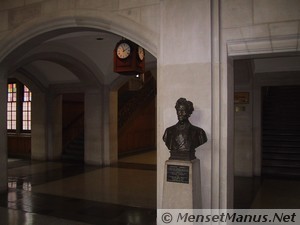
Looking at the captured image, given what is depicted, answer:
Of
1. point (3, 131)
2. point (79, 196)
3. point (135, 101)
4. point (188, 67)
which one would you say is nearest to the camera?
point (188, 67)

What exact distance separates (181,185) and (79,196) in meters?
3.29

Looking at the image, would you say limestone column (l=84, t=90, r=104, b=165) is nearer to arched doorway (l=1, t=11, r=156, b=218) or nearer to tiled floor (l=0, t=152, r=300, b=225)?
arched doorway (l=1, t=11, r=156, b=218)

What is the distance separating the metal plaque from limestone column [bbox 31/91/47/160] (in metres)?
8.74

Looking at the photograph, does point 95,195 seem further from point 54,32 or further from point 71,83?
point 71,83

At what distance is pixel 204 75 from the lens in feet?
14.8

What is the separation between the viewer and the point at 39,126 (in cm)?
1203

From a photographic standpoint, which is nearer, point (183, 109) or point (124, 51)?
point (183, 109)

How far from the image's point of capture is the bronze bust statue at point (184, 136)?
422cm

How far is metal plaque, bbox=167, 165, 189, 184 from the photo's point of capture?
13.7 ft

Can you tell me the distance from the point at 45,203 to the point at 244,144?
223 inches

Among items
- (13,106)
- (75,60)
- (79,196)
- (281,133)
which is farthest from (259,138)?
(13,106)

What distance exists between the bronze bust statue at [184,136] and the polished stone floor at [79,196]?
1543 mm

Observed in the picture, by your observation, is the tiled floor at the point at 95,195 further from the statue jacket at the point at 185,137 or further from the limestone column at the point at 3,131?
the statue jacket at the point at 185,137

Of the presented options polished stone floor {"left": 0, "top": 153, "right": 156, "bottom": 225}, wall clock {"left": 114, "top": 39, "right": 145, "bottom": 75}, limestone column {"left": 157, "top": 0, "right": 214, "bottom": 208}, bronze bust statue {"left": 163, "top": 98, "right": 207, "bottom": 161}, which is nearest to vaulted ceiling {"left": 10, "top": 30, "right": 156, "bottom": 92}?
wall clock {"left": 114, "top": 39, "right": 145, "bottom": 75}
